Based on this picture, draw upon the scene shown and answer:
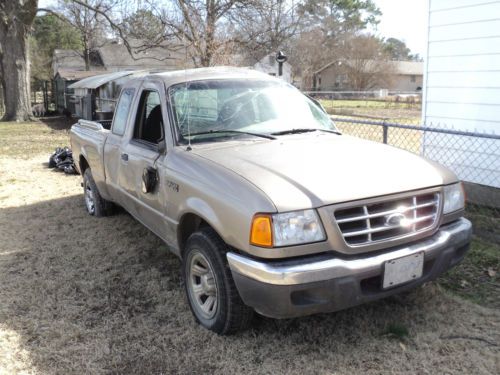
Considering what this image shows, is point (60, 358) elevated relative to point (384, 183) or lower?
lower

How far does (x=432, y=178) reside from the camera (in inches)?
129

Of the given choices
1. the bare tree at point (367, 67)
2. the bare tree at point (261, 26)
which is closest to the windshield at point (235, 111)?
the bare tree at point (261, 26)

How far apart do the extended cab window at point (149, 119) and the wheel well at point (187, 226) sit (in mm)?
1066

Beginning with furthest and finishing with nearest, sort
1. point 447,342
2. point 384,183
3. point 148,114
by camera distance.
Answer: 1. point 148,114
2. point 447,342
3. point 384,183

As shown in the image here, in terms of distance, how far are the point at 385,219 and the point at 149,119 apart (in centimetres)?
250

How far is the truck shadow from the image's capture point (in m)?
3.11

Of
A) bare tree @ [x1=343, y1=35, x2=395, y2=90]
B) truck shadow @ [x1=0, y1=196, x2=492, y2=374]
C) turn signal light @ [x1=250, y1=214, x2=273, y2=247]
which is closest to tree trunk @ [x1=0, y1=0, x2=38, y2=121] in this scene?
truck shadow @ [x1=0, y1=196, x2=492, y2=374]

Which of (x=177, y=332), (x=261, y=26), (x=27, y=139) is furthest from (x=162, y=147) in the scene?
(x=261, y=26)

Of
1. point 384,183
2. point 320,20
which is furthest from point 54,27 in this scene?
point 384,183

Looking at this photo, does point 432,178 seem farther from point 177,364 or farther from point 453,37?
point 453,37

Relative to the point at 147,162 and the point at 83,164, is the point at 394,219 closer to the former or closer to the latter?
the point at 147,162

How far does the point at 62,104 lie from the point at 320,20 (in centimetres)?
3737

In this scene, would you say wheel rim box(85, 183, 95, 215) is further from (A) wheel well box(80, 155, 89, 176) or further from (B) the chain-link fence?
(B) the chain-link fence

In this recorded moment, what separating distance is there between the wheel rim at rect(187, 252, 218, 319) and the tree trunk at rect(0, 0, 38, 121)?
19.8 meters
